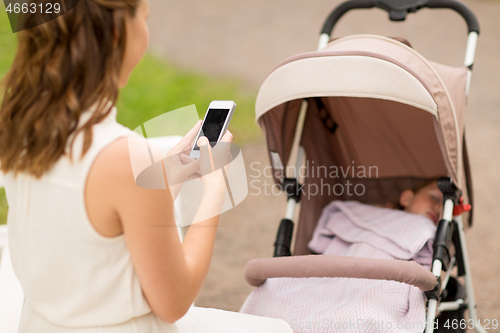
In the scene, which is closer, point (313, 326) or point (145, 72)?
point (313, 326)

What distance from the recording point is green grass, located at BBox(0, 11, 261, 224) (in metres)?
3.87

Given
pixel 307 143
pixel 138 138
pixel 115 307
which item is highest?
pixel 138 138

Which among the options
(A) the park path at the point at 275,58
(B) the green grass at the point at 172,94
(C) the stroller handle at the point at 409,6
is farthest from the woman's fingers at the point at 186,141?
(B) the green grass at the point at 172,94

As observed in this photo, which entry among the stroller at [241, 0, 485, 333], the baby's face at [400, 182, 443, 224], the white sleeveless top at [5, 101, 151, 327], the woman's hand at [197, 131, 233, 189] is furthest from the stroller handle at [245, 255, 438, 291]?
the baby's face at [400, 182, 443, 224]

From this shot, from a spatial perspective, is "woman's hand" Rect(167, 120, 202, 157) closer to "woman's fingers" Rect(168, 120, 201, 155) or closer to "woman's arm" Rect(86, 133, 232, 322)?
"woman's fingers" Rect(168, 120, 201, 155)

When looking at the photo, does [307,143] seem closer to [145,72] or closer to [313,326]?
[313,326]

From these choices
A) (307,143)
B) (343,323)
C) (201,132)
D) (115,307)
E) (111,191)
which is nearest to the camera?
(111,191)

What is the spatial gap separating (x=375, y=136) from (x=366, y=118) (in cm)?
10

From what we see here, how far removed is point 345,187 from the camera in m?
2.16

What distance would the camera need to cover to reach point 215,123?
4.08ft

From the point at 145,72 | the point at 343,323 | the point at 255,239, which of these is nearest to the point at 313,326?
the point at 343,323

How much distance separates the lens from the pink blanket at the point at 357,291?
4.44 ft

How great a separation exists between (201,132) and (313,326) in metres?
0.63

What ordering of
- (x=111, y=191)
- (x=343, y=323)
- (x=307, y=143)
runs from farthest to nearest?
(x=307, y=143)
(x=343, y=323)
(x=111, y=191)
